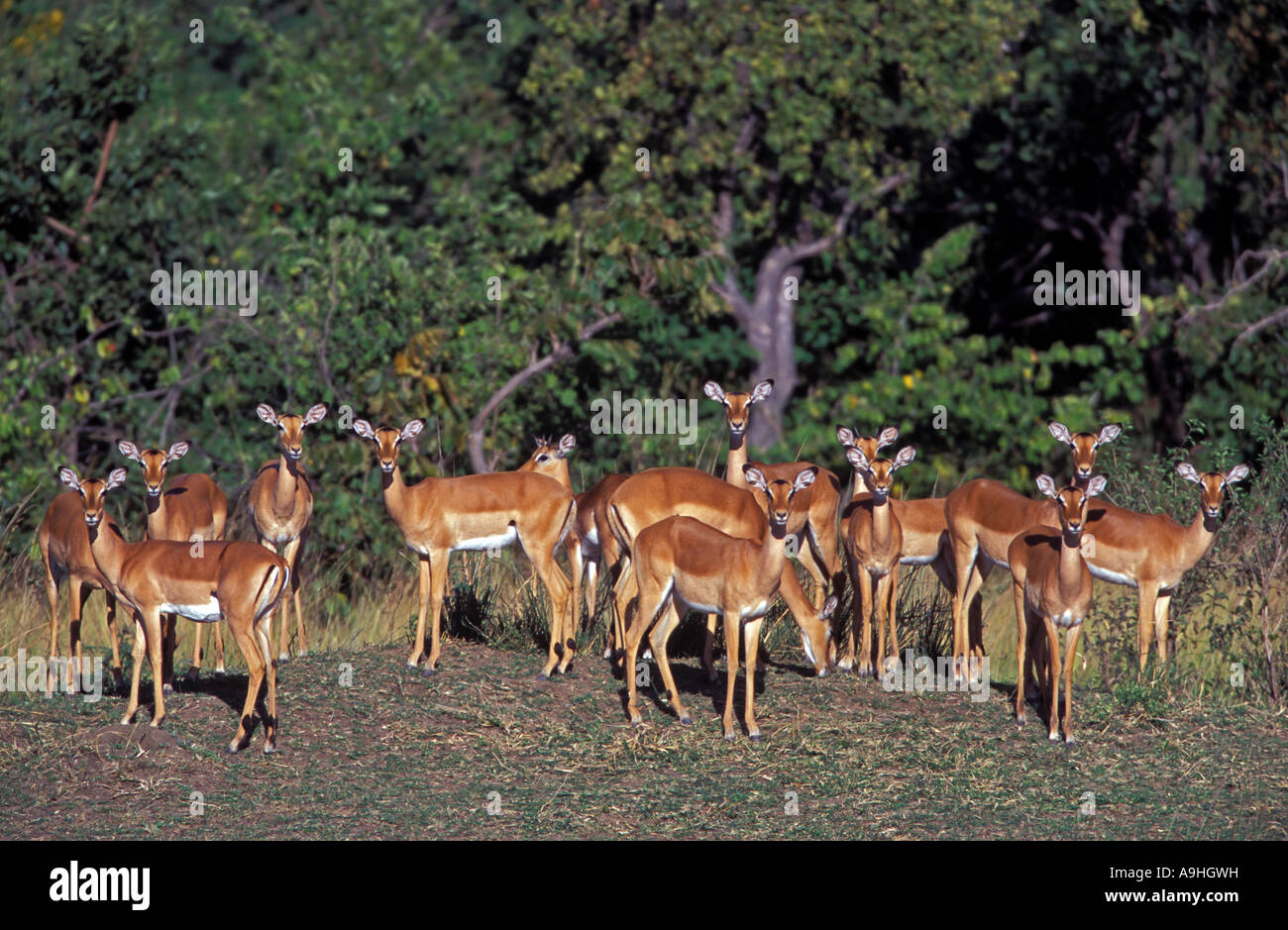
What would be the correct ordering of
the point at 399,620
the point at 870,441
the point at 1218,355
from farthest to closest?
the point at 1218,355 < the point at 399,620 < the point at 870,441

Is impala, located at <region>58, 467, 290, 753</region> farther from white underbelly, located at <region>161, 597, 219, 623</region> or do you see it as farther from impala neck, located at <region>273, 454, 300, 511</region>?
impala neck, located at <region>273, 454, 300, 511</region>

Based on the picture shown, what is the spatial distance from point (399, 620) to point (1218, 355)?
8.86 meters

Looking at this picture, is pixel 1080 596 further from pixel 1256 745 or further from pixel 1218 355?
pixel 1218 355

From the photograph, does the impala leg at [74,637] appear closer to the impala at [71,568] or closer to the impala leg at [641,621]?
the impala at [71,568]

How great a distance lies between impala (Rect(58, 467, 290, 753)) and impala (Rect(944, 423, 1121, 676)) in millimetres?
4273

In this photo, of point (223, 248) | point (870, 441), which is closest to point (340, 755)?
point (870, 441)

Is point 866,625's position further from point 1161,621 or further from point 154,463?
point 154,463

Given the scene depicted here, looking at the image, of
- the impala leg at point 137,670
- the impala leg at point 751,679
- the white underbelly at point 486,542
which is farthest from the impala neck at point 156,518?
the impala leg at point 751,679

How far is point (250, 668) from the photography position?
27.5 ft

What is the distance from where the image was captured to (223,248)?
58.3 ft

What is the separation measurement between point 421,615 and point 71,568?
204 centimetres

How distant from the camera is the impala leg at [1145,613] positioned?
396 inches

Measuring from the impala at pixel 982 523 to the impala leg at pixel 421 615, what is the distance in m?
3.30

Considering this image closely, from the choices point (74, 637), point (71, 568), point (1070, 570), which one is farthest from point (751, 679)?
point (74, 637)
